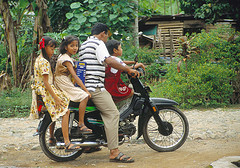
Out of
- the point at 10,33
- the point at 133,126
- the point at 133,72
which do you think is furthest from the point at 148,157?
the point at 10,33

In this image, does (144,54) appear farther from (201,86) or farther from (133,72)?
(133,72)

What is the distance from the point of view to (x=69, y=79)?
464 centimetres

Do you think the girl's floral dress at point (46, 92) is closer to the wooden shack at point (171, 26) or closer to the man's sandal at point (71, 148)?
the man's sandal at point (71, 148)

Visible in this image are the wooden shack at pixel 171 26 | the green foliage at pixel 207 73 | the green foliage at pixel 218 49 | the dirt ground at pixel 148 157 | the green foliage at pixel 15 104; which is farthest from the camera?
the wooden shack at pixel 171 26

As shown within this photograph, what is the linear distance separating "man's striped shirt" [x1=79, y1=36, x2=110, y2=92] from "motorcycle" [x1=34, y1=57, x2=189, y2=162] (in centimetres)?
31

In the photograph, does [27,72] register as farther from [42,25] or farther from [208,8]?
[208,8]

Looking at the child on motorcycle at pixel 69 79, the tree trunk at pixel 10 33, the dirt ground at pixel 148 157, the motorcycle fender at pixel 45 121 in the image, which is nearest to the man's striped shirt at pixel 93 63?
the child on motorcycle at pixel 69 79

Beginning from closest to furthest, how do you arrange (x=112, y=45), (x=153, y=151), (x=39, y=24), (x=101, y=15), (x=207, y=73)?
1. (x=112, y=45)
2. (x=153, y=151)
3. (x=207, y=73)
4. (x=101, y=15)
5. (x=39, y=24)

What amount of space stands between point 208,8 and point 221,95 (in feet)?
13.1

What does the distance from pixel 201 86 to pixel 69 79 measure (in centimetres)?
553

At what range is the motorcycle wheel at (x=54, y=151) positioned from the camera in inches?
183

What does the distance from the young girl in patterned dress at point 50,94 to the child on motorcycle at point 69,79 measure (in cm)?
11

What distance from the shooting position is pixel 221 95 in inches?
376

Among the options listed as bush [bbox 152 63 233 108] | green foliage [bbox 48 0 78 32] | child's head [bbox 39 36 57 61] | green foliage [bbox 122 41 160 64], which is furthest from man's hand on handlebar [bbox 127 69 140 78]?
green foliage [bbox 48 0 78 32]
